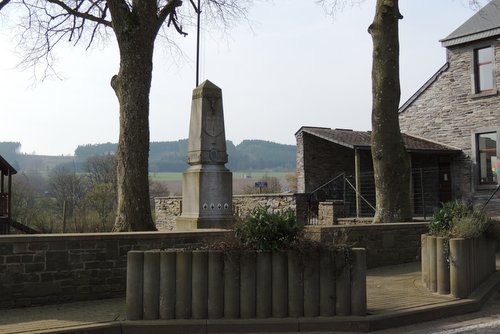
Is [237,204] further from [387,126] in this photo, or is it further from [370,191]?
[387,126]

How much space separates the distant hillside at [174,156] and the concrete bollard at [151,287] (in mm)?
91186

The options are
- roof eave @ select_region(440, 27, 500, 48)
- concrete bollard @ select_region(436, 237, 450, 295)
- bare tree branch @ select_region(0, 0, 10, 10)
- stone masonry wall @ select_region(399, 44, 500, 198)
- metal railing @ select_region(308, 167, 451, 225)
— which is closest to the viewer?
concrete bollard @ select_region(436, 237, 450, 295)

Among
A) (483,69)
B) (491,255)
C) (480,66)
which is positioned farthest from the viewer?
(480,66)

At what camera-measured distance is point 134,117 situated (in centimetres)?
1142

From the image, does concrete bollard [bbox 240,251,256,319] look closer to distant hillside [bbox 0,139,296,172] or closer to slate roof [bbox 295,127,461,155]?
slate roof [bbox 295,127,461,155]

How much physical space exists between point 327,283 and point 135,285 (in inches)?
86.3

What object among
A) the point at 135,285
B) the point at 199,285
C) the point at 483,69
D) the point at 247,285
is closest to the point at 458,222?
the point at 247,285

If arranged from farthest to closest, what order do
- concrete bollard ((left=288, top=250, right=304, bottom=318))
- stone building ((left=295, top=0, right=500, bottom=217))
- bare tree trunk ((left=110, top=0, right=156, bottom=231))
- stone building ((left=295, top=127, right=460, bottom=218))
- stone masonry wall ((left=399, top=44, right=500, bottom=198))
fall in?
stone building ((left=295, top=127, right=460, bottom=218)) < stone masonry wall ((left=399, top=44, right=500, bottom=198)) < stone building ((left=295, top=0, right=500, bottom=217)) < bare tree trunk ((left=110, top=0, right=156, bottom=231)) < concrete bollard ((left=288, top=250, right=304, bottom=318))

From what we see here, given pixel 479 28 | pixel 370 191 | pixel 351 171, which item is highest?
pixel 479 28

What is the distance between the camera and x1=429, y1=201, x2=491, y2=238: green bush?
8116 mm

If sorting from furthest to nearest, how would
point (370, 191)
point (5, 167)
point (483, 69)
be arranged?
point (5, 167), point (370, 191), point (483, 69)

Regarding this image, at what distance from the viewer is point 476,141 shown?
953 inches

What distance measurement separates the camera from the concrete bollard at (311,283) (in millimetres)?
6590

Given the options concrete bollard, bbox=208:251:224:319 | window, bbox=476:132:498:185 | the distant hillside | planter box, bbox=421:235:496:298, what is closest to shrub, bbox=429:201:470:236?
planter box, bbox=421:235:496:298
